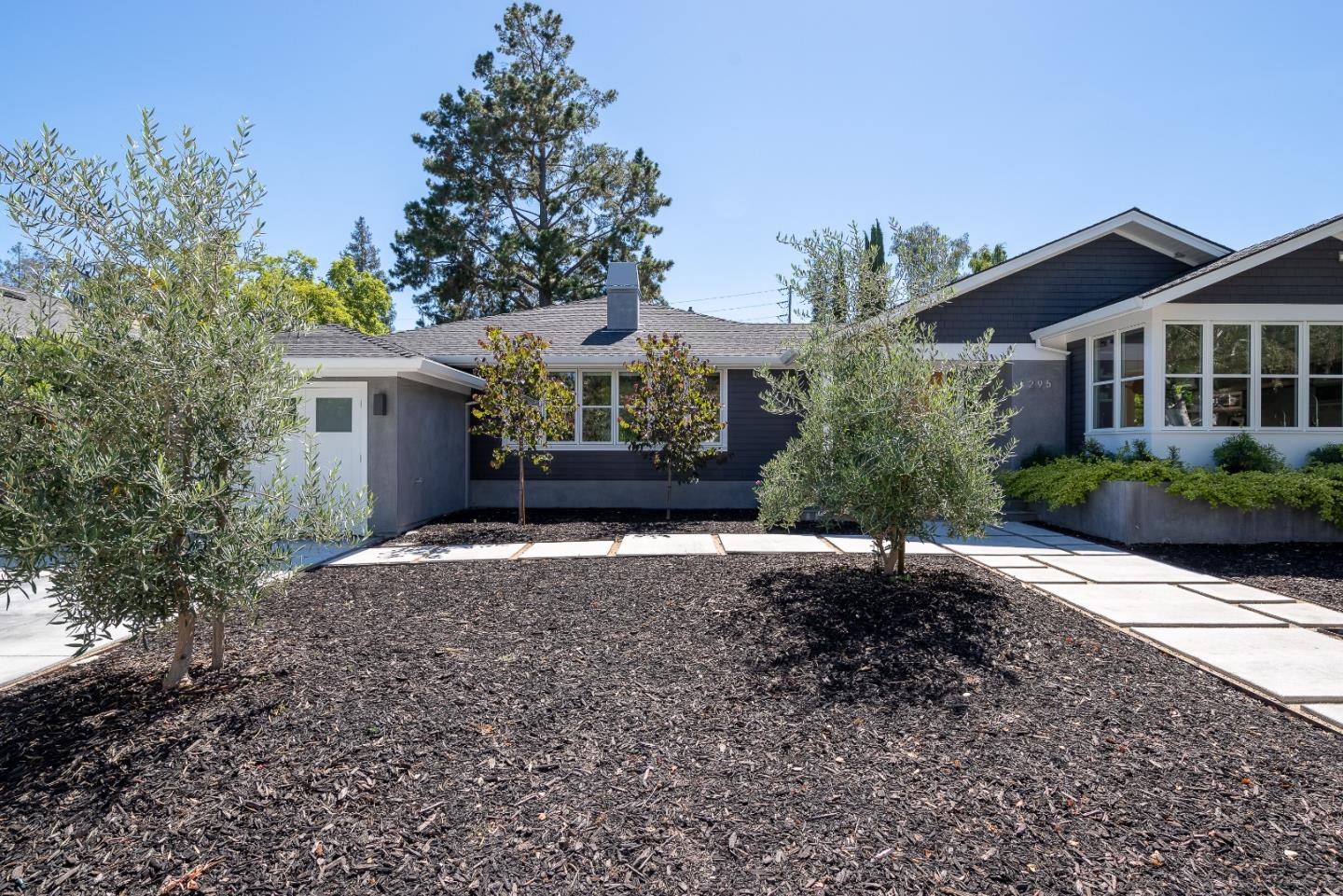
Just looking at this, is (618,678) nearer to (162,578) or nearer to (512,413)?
(162,578)

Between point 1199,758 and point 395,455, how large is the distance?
8.52 meters

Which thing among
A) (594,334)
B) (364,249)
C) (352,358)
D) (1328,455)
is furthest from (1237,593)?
(364,249)

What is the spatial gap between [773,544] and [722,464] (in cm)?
410

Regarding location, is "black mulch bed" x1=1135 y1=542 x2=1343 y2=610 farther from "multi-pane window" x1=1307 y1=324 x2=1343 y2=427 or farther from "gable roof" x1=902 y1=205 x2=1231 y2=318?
"gable roof" x1=902 y1=205 x2=1231 y2=318

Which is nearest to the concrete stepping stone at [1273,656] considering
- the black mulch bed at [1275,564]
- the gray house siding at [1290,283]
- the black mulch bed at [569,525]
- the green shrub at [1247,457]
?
the black mulch bed at [1275,564]

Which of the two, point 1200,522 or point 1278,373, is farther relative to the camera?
point 1278,373

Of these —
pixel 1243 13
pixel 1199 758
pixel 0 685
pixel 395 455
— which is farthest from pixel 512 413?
pixel 1243 13

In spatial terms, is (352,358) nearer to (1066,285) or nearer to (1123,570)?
(1123,570)

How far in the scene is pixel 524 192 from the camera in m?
24.1

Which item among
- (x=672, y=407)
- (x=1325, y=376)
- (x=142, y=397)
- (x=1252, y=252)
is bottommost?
(x=142, y=397)

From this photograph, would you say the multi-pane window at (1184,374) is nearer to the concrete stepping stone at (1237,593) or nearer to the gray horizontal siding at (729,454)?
the concrete stepping stone at (1237,593)

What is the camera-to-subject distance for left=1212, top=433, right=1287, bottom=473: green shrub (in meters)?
8.41

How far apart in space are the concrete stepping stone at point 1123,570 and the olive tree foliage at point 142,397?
6.80 metres

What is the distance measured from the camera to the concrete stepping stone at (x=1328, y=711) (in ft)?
10.6
